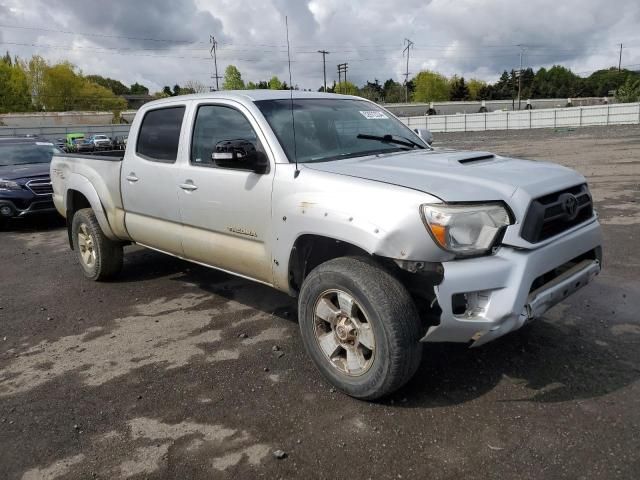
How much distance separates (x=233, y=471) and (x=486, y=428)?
1370mm

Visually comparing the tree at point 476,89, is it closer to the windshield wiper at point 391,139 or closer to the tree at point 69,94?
the tree at point 69,94

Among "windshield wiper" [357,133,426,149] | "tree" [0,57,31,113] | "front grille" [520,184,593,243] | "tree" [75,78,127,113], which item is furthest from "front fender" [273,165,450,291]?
"tree" [75,78,127,113]

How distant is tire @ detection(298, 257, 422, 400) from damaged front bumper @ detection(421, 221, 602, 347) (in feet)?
0.58

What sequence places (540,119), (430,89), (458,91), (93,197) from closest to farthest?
(93,197)
(540,119)
(430,89)
(458,91)

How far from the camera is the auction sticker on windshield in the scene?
453 centimetres

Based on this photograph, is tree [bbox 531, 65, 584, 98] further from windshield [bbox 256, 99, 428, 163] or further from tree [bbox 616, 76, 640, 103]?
windshield [bbox 256, 99, 428, 163]

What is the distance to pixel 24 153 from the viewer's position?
1087cm

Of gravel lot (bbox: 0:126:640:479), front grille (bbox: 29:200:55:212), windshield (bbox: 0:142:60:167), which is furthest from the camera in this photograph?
windshield (bbox: 0:142:60:167)

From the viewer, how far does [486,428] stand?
9.59 ft

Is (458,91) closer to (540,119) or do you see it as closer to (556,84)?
(556,84)

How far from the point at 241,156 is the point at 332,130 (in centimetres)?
86

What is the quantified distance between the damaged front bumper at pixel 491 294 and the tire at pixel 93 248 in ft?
13.3

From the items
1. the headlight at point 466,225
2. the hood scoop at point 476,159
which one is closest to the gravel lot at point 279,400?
the headlight at point 466,225

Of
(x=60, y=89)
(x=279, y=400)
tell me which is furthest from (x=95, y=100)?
(x=279, y=400)
